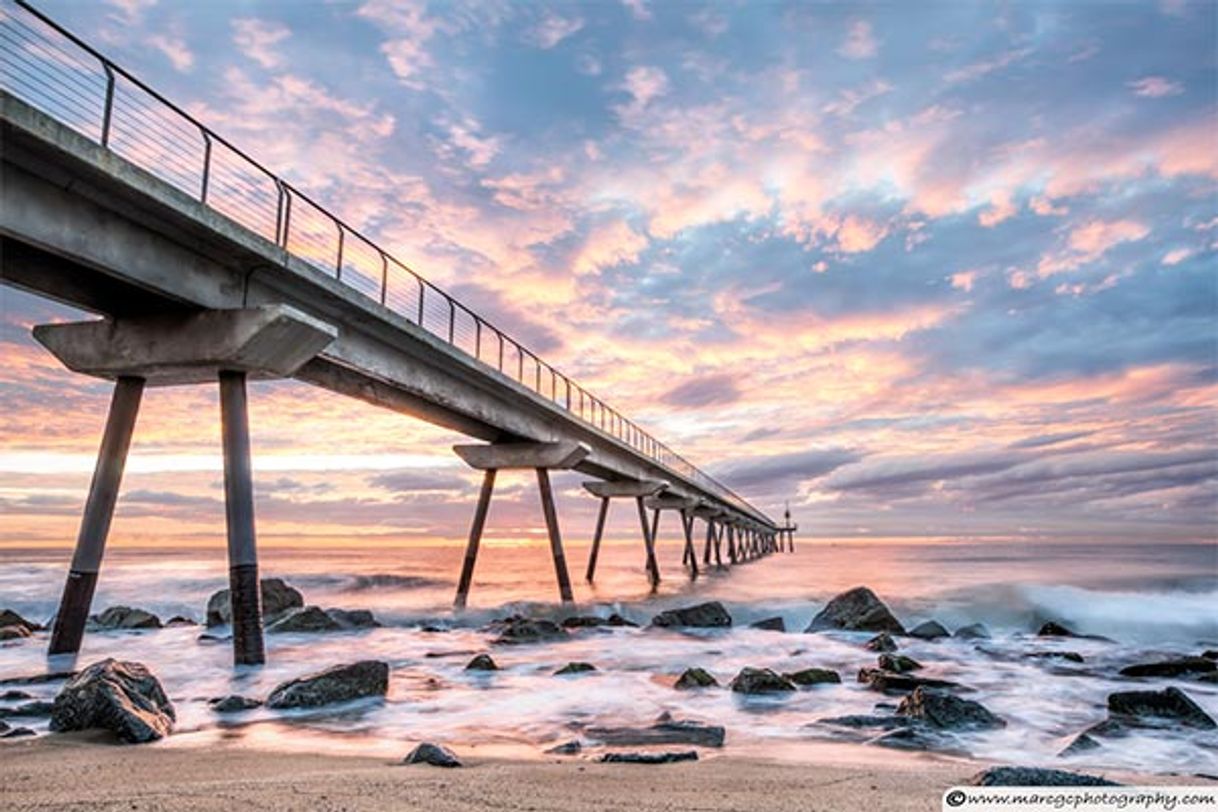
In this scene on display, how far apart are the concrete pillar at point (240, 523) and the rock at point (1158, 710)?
10987 millimetres

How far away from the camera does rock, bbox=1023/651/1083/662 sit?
42.1 feet

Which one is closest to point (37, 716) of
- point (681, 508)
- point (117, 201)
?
point (117, 201)

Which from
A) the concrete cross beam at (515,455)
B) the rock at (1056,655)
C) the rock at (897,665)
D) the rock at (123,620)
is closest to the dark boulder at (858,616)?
the rock at (1056,655)

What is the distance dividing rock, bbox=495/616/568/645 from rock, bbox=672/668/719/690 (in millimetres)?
5008

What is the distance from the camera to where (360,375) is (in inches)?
669

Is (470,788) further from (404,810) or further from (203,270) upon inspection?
(203,270)

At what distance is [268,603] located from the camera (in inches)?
778

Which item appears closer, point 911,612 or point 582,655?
point 582,655

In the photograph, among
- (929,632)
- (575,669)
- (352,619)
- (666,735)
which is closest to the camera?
(666,735)

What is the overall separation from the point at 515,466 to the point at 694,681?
16.8 metres

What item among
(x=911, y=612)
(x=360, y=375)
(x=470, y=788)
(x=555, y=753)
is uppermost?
(x=360, y=375)

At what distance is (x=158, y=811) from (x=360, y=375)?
47.8 ft

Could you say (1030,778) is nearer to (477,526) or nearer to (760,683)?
(760,683)

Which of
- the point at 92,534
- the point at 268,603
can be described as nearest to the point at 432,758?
the point at 92,534
